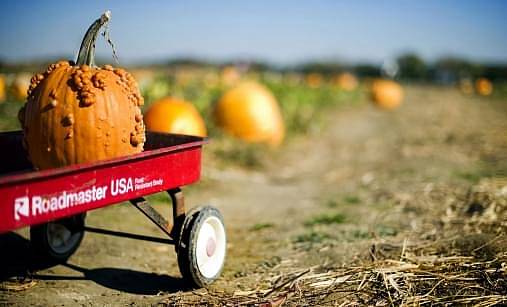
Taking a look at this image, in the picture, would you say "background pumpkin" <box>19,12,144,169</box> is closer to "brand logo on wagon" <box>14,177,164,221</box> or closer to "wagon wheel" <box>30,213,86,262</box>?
"brand logo on wagon" <box>14,177,164,221</box>

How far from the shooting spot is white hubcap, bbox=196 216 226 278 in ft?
12.2

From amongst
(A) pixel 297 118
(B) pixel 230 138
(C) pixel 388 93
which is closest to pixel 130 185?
(B) pixel 230 138

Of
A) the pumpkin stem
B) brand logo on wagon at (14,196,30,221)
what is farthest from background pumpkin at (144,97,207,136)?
brand logo on wagon at (14,196,30,221)

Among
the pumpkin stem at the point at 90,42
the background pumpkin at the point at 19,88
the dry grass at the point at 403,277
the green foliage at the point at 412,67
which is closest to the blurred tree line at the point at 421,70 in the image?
the green foliage at the point at 412,67

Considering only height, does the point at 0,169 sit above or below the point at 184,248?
above

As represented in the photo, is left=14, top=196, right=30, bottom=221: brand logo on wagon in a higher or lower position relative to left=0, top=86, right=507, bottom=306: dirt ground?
higher

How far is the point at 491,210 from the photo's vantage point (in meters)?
5.16

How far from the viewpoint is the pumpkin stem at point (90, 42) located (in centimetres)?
346

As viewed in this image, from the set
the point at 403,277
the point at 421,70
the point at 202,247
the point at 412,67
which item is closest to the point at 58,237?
the point at 202,247

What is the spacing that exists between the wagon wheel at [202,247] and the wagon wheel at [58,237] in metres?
1.07

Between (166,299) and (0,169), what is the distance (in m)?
1.56

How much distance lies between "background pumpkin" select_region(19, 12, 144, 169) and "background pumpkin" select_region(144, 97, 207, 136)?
403cm

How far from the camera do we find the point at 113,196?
122 inches

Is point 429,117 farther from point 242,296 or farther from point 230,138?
point 242,296
